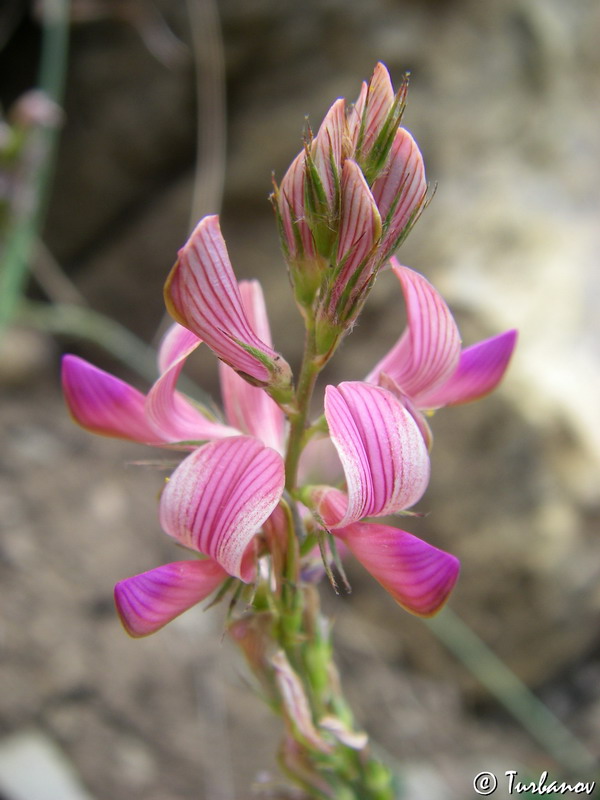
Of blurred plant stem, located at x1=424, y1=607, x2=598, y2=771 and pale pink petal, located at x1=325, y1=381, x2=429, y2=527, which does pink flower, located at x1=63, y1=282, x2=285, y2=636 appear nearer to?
pale pink petal, located at x1=325, y1=381, x2=429, y2=527

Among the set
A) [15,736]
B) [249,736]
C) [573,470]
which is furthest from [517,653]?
[15,736]

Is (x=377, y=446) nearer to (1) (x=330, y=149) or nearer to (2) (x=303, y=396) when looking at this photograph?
(2) (x=303, y=396)

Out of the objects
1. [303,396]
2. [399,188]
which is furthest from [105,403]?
[399,188]

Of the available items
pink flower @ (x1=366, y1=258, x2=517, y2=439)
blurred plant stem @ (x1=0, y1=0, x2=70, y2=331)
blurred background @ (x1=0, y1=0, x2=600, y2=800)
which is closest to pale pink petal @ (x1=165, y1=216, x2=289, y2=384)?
pink flower @ (x1=366, y1=258, x2=517, y2=439)

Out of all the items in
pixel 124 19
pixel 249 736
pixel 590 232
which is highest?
pixel 124 19

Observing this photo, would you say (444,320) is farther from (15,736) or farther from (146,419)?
(15,736)

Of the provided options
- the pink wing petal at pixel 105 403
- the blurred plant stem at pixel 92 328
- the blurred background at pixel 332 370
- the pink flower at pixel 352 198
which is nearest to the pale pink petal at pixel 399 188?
the pink flower at pixel 352 198
